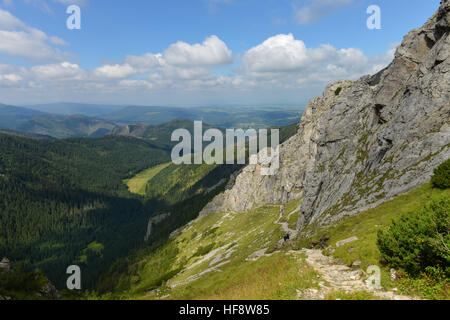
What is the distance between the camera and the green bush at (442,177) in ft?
79.0

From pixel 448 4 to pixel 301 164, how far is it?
68.2 m

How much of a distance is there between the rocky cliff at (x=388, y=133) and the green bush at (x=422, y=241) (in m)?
18.2

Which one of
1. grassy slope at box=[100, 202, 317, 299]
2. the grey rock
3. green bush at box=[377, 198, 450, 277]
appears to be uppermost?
green bush at box=[377, 198, 450, 277]

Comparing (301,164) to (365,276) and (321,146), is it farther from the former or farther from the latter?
(365,276)

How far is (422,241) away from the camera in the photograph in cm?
1352

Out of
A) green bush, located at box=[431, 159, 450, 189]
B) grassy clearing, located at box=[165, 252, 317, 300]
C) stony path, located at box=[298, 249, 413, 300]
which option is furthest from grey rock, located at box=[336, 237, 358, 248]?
green bush, located at box=[431, 159, 450, 189]

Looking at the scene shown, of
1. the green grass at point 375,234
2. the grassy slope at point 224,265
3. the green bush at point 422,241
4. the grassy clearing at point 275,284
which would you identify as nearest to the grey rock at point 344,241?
the green grass at point 375,234

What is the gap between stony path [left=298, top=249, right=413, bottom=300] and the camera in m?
14.0

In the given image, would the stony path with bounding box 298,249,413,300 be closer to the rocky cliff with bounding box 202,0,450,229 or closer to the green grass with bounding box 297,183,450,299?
the green grass with bounding box 297,183,450,299

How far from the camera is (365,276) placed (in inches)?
648

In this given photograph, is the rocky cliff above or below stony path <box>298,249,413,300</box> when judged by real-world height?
above

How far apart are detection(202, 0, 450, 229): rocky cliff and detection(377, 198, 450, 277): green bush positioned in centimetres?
1820

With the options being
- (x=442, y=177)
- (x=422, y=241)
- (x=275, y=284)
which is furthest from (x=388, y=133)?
(x=275, y=284)
